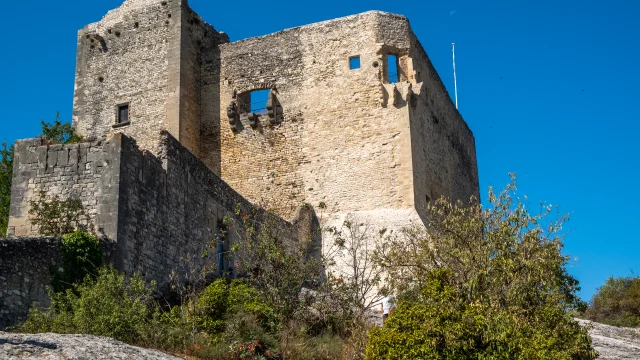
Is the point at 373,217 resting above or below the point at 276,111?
below

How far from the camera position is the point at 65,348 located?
9.02 metres

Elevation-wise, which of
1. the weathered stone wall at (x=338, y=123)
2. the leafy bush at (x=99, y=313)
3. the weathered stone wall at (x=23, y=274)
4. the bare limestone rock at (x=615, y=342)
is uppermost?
the weathered stone wall at (x=338, y=123)

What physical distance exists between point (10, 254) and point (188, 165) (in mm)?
5418

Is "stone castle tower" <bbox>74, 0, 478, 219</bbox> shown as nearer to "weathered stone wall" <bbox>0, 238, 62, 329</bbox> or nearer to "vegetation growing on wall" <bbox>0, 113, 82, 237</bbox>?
"vegetation growing on wall" <bbox>0, 113, 82, 237</bbox>

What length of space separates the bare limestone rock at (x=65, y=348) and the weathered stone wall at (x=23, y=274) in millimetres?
2388

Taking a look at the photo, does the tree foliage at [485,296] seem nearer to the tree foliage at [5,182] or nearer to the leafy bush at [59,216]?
the leafy bush at [59,216]

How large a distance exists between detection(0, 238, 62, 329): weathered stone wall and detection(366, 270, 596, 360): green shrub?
17.1ft

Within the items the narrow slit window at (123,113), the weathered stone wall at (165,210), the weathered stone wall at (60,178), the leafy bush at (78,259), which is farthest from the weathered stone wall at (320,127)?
the leafy bush at (78,259)

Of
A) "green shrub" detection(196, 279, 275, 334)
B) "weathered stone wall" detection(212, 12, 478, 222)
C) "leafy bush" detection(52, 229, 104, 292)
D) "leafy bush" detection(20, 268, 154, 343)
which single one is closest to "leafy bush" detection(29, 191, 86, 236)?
"leafy bush" detection(52, 229, 104, 292)

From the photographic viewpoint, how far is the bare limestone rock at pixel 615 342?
46.3 ft

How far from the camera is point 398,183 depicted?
853 inches

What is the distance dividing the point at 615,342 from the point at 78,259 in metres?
10.0

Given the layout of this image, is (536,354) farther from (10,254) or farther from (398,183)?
(398,183)

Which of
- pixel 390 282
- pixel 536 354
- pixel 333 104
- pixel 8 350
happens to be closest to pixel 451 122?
pixel 333 104
